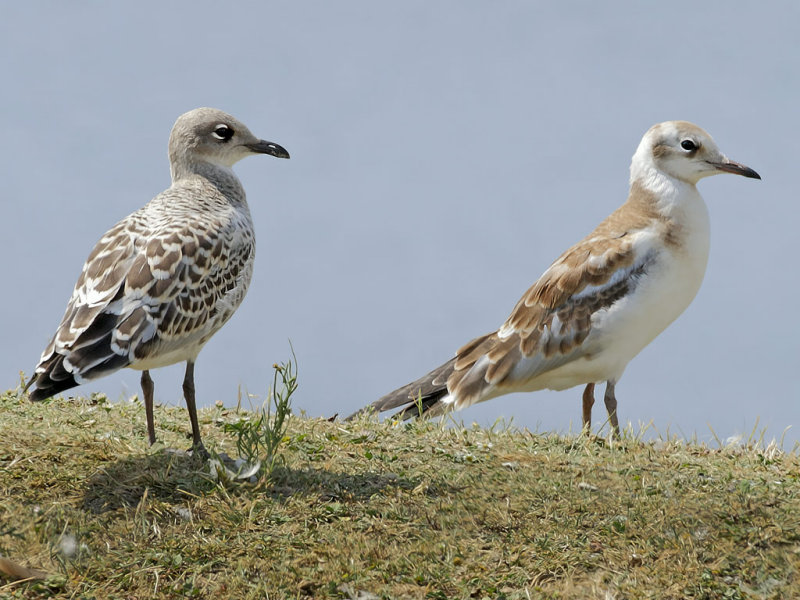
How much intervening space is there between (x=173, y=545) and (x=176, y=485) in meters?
0.72

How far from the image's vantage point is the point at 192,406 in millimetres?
7875

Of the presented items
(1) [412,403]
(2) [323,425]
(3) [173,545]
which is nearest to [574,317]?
(1) [412,403]

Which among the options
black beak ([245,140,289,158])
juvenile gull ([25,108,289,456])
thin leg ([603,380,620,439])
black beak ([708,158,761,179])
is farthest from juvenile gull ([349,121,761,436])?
black beak ([245,140,289,158])

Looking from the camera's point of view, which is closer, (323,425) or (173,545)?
(173,545)

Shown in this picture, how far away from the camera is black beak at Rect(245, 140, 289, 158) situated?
9.60m

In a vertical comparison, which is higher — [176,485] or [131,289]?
[131,289]

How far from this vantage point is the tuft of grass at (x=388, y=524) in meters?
6.31

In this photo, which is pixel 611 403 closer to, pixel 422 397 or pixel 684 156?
pixel 422 397

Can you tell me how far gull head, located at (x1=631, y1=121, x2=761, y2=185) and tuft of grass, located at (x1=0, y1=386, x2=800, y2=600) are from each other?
12.0 feet

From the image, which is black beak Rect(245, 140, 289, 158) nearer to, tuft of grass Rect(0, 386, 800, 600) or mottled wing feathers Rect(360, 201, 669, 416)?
mottled wing feathers Rect(360, 201, 669, 416)

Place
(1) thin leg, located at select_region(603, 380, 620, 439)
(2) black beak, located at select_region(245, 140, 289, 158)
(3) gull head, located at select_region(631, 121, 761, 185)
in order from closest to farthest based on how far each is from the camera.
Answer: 1. (2) black beak, located at select_region(245, 140, 289, 158)
2. (1) thin leg, located at select_region(603, 380, 620, 439)
3. (3) gull head, located at select_region(631, 121, 761, 185)

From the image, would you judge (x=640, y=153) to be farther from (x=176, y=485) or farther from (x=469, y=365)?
(x=176, y=485)

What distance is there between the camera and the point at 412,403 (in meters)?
10.2

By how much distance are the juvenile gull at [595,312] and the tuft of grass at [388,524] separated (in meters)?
1.78
